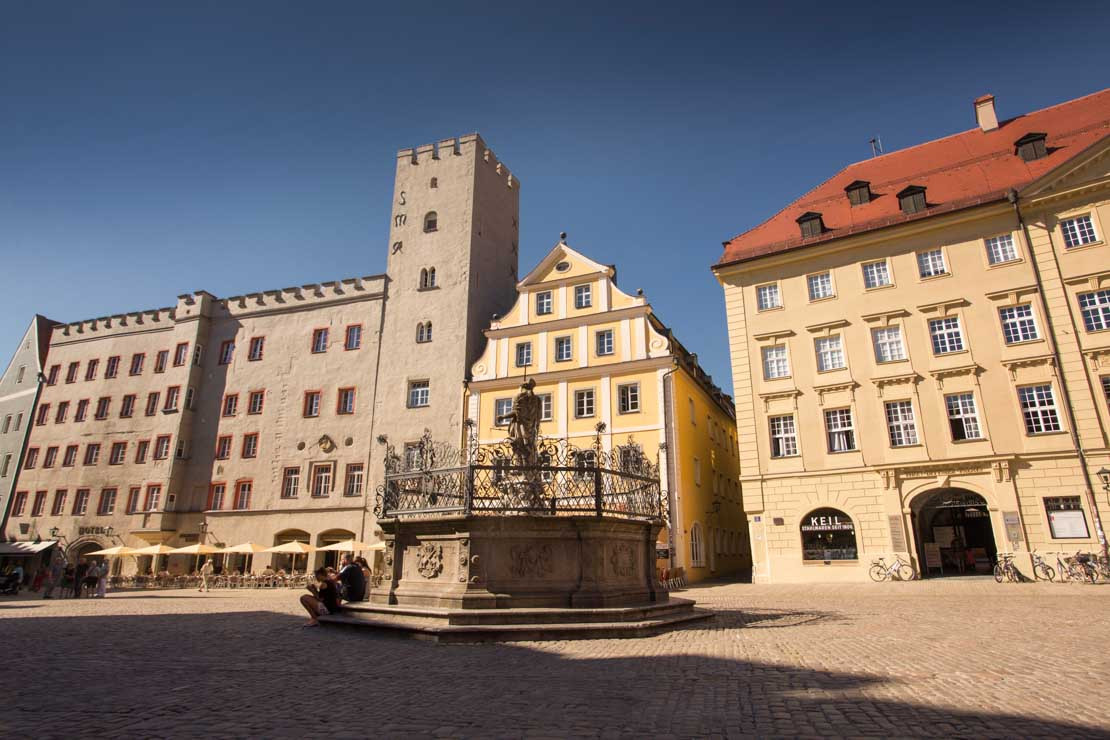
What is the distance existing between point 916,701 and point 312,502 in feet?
107

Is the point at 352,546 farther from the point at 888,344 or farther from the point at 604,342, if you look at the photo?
the point at 888,344

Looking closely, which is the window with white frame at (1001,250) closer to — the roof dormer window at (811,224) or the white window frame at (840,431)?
the roof dormer window at (811,224)

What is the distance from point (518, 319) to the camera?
3294 cm

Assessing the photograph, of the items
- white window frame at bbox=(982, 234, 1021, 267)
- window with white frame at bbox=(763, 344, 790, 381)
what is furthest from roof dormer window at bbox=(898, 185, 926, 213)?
window with white frame at bbox=(763, 344, 790, 381)

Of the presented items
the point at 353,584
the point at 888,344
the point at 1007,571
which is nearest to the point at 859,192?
the point at 888,344

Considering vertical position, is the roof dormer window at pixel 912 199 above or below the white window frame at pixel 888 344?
above

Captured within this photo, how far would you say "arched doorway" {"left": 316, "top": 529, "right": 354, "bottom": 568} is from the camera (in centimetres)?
3269

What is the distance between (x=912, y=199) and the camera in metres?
25.9

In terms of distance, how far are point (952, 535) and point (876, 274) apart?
39.2ft

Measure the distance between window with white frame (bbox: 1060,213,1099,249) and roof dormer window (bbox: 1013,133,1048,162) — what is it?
12.2 ft

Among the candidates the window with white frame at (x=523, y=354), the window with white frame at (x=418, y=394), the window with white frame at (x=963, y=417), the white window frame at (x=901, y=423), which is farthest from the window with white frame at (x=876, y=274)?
the window with white frame at (x=418, y=394)

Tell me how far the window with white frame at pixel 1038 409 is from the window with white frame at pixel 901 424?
11.1 ft

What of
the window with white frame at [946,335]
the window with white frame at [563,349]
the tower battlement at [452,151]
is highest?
the tower battlement at [452,151]

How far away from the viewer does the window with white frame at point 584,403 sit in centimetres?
3003
